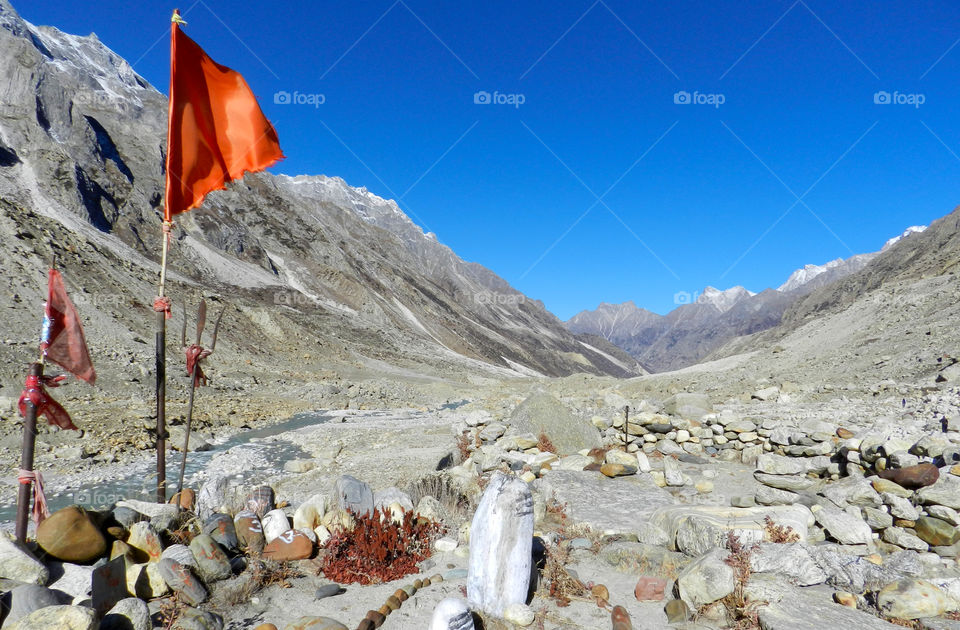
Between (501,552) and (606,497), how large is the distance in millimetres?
3972

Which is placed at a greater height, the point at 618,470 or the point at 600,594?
the point at 618,470

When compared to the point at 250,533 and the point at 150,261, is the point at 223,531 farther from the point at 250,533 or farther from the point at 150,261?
the point at 150,261

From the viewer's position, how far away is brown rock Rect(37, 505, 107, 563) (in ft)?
14.8

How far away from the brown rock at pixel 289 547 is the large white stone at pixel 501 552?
212 cm

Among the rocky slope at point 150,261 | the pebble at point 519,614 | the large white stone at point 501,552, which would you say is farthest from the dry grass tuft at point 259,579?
the rocky slope at point 150,261

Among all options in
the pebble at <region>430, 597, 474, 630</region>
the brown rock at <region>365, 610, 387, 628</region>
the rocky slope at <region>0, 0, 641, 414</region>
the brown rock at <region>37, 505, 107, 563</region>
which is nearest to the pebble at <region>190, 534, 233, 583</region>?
the brown rock at <region>37, 505, 107, 563</region>

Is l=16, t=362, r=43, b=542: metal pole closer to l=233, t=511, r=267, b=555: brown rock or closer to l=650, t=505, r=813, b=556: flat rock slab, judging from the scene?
l=233, t=511, r=267, b=555: brown rock

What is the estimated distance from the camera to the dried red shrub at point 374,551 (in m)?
5.55


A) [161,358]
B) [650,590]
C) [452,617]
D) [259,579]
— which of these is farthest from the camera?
[161,358]

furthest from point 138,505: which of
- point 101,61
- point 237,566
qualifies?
point 101,61

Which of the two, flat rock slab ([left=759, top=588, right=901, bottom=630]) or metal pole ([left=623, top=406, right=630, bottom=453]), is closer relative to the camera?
flat rock slab ([left=759, top=588, right=901, bottom=630])

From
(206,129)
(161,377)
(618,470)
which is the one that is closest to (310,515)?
(161,377)

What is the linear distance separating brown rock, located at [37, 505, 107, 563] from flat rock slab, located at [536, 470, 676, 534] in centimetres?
572

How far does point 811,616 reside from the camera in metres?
4.45
